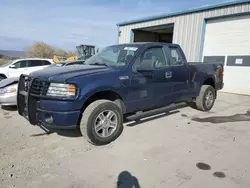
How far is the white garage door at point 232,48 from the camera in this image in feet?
30.3

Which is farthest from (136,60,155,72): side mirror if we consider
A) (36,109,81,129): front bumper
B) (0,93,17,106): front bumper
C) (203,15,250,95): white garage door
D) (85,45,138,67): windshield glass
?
(203,15,250,95): white garage door

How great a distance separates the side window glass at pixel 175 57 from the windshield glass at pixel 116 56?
109cm

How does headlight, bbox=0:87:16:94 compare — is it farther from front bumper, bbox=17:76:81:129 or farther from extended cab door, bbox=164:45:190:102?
extended cab door, bbox=164:45:190:102

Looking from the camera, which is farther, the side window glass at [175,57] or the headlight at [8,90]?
the headlight at [8,90]

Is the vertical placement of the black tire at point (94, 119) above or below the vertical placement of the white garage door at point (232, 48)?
below

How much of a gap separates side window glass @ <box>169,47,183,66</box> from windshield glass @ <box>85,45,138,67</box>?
109 cm

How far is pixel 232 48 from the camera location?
31.8ft

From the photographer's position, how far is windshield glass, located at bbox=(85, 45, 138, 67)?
13.4 feet

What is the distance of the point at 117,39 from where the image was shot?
1564 cm

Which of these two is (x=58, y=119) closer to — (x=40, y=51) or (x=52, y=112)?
(x=52, y=112)

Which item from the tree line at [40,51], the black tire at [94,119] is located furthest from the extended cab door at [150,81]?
the tree line at [40,51]

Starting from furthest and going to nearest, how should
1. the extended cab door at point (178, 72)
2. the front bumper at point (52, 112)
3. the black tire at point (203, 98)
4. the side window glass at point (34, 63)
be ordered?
the side window glass at point (34, 63) → the black tire at point (203, 98) → the extended cab door at point (178, 72) → the front bumper at point (52, 112)

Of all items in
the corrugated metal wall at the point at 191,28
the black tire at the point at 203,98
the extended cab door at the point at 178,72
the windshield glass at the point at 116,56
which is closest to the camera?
the windshield glass at the point at 116,56

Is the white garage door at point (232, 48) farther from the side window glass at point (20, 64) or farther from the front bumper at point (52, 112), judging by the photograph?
the side window glass at point (20, 64)
